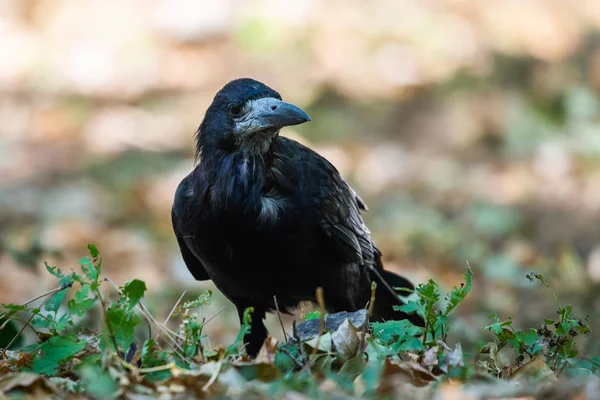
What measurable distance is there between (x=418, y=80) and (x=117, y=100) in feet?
13.7

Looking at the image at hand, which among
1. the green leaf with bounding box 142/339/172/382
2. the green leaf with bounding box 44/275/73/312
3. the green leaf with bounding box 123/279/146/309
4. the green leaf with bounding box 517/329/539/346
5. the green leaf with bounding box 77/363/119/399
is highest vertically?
the green leaf with bounding box 517/329/539/346

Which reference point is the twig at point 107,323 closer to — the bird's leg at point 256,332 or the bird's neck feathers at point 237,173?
the bird's neck feathers at point 237,173

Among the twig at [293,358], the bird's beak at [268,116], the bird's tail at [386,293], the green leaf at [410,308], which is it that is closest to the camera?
the twig at [293,358]

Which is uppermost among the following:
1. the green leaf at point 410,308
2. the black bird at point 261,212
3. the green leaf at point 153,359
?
the black bird at point 261,212

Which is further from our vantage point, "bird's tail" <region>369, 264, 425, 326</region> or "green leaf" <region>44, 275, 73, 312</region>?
"bird's tail" <region>369, 264, 425, 326</region>

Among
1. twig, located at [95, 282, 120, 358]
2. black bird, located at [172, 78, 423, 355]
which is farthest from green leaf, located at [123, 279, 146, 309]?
black bird, located at [172, 78, 423, 355]

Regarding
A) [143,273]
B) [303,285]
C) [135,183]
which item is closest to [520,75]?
[135,183]

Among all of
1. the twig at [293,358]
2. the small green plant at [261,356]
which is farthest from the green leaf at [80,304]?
the twig at [293,358]

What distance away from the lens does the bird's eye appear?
4711 mm

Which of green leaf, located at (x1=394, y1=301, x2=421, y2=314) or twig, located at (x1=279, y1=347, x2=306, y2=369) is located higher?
green leaf, located at (x1=394, y1=301, x2=421, y2=314)

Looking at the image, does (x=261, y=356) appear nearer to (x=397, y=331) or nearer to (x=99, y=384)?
(x=397, y=331)

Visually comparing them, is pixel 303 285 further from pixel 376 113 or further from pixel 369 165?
pixel 376 113

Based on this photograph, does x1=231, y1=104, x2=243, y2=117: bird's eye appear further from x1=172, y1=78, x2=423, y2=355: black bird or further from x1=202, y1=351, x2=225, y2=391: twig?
x1=202, y1=351, x2=225, y2=391: twig

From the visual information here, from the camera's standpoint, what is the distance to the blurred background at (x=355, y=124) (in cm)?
894
